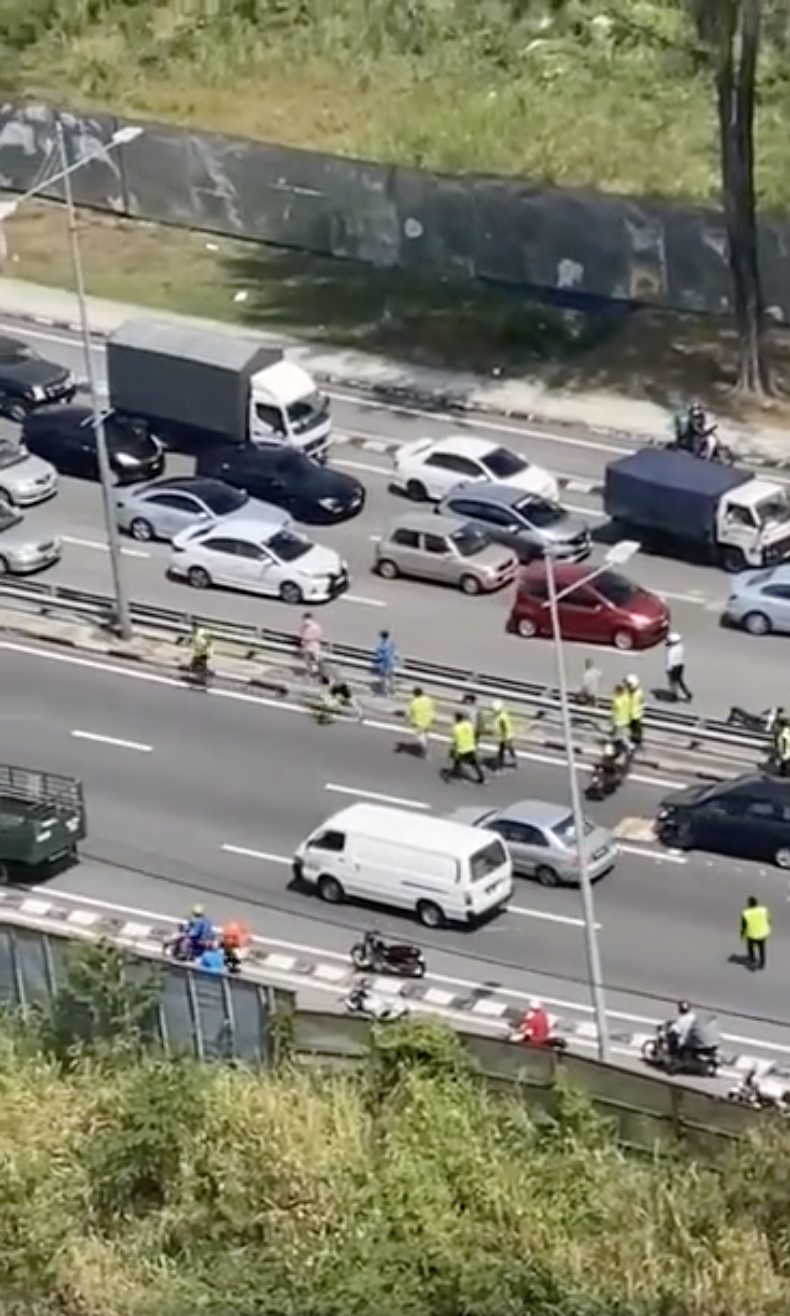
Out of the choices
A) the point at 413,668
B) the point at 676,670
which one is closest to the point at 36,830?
the point at 413,668

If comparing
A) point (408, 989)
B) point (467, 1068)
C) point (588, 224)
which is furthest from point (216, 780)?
point (588, 224)

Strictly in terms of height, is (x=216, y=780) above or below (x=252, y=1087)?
below

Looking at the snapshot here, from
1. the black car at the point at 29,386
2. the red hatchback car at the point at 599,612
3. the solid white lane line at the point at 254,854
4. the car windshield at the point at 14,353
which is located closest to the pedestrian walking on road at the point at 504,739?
the red hatchback car at the point at 599,612

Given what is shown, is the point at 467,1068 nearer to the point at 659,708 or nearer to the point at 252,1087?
the point at 252,1087

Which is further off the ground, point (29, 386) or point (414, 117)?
point (29, 386)

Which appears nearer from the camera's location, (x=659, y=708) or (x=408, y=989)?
(x=408, y=989)

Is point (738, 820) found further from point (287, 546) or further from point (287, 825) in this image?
point (287, 546)
